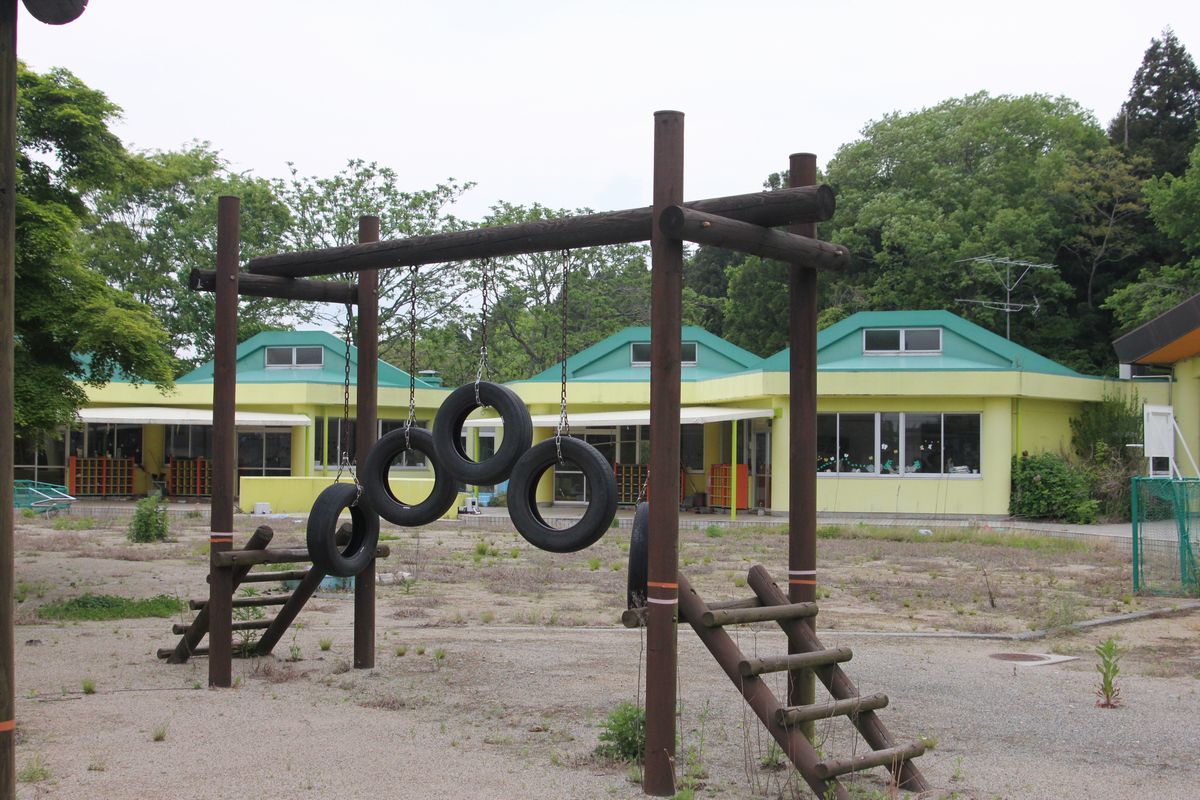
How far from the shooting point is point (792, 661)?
575cm

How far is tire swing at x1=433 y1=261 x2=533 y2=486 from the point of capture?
7.13m

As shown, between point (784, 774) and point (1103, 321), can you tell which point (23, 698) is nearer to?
point (784, 774)

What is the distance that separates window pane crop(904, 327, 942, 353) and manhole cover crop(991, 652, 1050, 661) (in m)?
19.3

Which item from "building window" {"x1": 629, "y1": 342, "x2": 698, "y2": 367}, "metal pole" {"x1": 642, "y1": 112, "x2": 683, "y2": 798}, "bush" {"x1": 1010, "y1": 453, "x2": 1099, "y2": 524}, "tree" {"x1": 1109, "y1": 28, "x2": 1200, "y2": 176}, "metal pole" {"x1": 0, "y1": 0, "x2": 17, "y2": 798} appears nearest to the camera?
"metal pole" {"x1": 0, "y1": 0, "x2": 17, "y2": 798}

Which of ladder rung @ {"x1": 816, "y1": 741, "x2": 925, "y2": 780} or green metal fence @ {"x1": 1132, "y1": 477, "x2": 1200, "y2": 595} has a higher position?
green metal fence @ {"x1": 1132, "y1": 477, "x2": 1200, "y2": 595}

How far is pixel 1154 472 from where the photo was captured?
1032 inches

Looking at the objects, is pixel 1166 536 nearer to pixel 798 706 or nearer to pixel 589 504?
pixel 798 706

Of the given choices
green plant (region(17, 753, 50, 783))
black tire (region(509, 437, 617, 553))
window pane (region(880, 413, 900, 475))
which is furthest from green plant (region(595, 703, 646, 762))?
window pane (region(880, 413, 900, 475))

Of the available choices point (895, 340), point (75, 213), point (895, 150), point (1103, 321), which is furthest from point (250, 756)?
point (895, 150)

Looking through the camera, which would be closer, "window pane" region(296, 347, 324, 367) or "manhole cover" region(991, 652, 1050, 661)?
"manhole cover" region(991, 652, 1050, 661)

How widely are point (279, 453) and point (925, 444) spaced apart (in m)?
18.4

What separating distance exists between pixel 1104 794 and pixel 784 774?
1516 mm

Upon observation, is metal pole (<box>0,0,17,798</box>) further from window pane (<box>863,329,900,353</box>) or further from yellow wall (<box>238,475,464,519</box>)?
window pane (<box>863,329,900,353</box>)

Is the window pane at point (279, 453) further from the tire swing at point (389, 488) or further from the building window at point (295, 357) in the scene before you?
the tire swing at point (389, 488)
